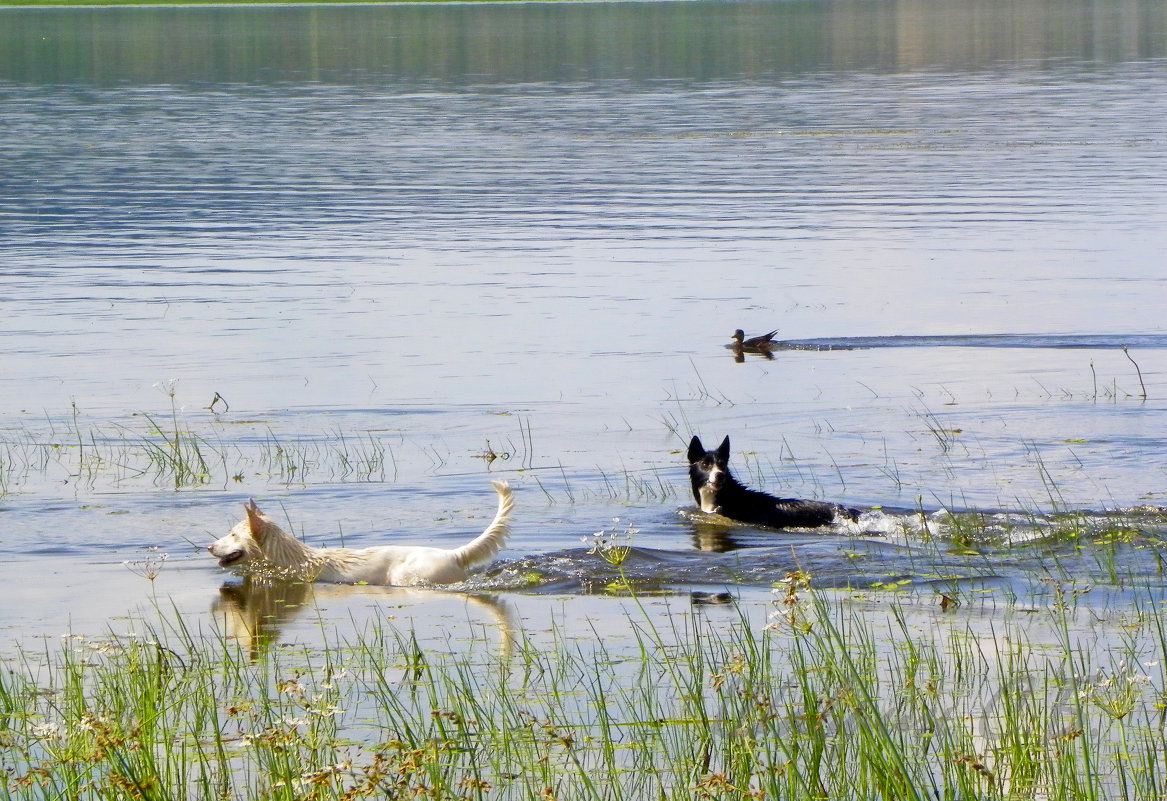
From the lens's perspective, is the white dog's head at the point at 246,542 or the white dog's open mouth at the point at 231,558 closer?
the white dog's head at the point at 246,542

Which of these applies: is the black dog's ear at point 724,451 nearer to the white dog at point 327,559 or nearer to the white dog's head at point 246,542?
the white dog at point 327,559

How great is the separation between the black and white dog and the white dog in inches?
99.2

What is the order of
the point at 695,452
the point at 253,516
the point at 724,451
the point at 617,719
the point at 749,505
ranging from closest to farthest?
the point at 617,719 → the point at 253,516 → the point at 749,505 → the point at 724,451 → the point at 695,452

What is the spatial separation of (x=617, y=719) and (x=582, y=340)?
15.2 meters

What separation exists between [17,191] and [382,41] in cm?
7958

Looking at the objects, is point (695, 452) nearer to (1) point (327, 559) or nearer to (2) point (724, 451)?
(2) point (724, 451)

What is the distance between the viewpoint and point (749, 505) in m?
13.1

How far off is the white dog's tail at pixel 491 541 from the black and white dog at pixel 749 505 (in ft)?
8.93

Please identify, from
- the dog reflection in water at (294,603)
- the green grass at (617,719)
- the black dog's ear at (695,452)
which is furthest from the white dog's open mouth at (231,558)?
the black dog's ear at (695,452)

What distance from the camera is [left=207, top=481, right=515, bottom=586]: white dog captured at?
11.0m

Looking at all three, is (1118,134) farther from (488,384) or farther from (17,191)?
(488,384)

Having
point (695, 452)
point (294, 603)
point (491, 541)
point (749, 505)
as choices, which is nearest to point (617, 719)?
point (491, 541)

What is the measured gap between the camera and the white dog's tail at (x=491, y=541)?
10.4 meters

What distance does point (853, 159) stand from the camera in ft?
148
